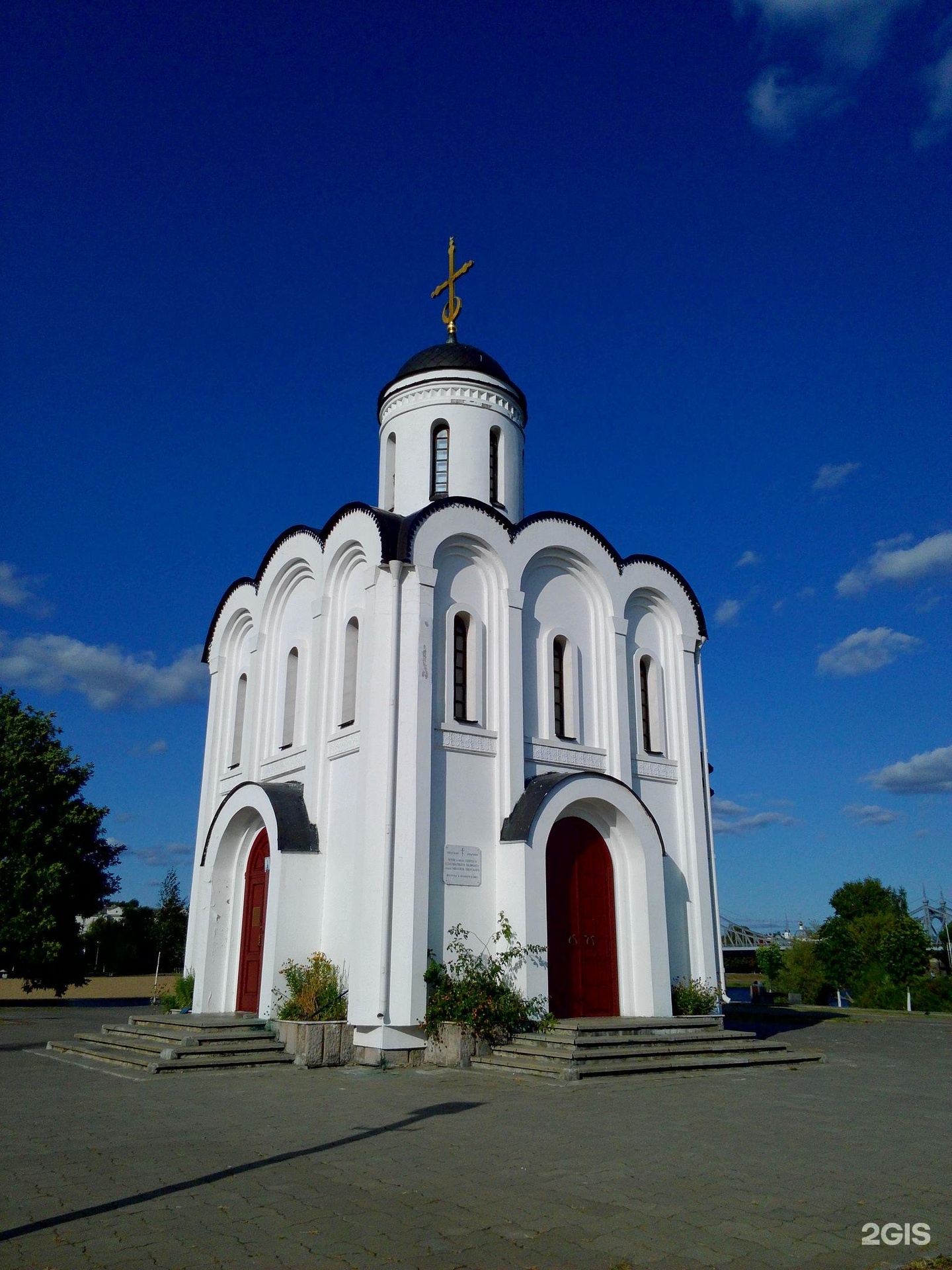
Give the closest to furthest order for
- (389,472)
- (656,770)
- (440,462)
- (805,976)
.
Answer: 1. (656,770)
2. (440,462)
3. (389,472)
4. (805,976)

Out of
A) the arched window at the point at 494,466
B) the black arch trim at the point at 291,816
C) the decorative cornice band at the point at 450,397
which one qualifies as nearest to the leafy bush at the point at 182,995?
the black arch trim at the point at 291,816

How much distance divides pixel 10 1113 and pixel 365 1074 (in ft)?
15.2

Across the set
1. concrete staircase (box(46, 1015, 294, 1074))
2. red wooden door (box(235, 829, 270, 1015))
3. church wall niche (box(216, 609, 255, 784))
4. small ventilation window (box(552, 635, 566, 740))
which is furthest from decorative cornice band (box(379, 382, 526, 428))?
concrete staircase (box(46, 1015, 294, 1074))

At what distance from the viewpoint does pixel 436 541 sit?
16141mm

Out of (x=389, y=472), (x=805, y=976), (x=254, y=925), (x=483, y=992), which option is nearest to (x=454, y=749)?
(x=483, y=992)

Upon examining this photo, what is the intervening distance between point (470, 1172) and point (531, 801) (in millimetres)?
8495

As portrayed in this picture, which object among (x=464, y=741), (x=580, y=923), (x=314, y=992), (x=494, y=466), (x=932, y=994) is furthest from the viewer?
(x=932, y=994)

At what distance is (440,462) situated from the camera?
1958 cm

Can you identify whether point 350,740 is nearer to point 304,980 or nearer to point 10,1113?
point 304,980

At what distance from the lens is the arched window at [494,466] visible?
64.2 feet

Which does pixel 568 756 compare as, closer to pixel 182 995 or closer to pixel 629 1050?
pixel 629 1050

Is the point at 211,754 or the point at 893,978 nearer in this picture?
the point at 211,754

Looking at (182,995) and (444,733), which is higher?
(444,733)

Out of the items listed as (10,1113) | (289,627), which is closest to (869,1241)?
(10,1113)
